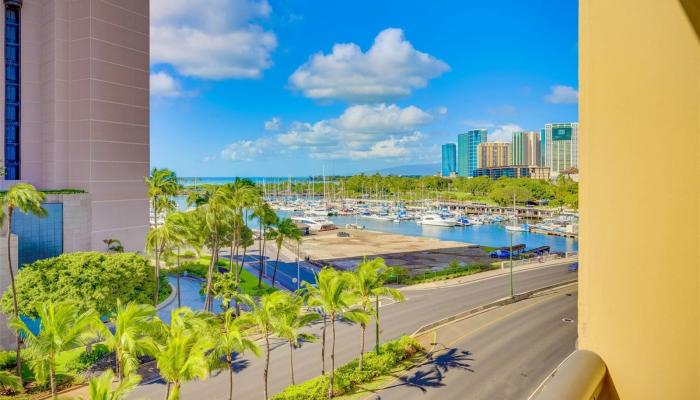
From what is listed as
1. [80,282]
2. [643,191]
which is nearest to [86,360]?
[80,282]

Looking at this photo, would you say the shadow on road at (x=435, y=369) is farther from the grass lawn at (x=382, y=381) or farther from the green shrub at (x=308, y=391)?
the green shrub at (x=308, y=391)

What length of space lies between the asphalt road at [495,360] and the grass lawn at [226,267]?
16.8 m

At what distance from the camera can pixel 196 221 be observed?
1236 inches

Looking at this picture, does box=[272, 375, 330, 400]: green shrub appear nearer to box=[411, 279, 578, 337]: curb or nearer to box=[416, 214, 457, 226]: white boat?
box=[411, 279, 578, 337]: curb

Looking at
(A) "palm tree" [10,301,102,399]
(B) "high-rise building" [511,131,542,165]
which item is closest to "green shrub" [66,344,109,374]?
(A) "palm tree" [10,301,102,399]

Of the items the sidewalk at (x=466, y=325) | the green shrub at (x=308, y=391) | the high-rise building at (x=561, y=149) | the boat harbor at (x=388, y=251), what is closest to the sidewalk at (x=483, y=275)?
the boat harbor at (x=388, y=251)

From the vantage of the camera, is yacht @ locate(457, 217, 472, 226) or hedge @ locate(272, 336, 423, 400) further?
yacht @ locate(457, 217, 472, 226)

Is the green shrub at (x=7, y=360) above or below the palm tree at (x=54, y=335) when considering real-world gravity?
below

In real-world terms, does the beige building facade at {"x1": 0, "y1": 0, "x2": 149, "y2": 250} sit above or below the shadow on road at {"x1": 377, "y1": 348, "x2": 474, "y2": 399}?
above

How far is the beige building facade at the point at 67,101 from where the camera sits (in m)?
33.3

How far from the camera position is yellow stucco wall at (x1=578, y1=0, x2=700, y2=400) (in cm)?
138

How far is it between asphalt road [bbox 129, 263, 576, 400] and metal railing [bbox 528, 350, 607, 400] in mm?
17761

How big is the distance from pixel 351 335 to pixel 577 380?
23.9 metres

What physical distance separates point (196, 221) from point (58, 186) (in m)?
12.1
